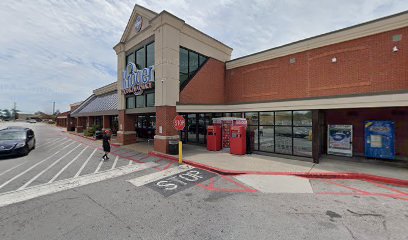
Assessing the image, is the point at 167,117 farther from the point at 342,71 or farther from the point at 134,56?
the point at 342,71

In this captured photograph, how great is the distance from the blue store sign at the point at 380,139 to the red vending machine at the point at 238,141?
6.70 m

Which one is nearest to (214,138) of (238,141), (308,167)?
(238,141)

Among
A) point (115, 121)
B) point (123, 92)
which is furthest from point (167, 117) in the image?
point (115, 121)

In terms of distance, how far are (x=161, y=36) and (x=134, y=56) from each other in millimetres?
4744

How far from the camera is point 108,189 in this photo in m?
5.93

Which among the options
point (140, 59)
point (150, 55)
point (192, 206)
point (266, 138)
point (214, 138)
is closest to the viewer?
point (192, 206)

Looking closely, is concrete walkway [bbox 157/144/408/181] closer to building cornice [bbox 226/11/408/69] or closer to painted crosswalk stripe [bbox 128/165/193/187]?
painted crosswalk stripe [bbox 128/165/193/187]

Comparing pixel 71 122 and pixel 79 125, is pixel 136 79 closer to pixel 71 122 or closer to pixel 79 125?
pixel 79 125

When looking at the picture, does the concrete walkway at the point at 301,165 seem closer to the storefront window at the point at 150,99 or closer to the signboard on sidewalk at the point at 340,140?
the signboard on sidewalk at the point at 340,140

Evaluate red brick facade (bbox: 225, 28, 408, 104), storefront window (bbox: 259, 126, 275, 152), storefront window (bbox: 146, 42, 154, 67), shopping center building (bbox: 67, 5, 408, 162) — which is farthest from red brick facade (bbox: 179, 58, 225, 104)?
storefront window (bbox: 259, 126, 275, 152)

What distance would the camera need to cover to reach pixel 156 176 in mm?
7258

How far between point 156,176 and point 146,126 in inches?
532

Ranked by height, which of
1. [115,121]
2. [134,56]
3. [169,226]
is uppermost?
[134,56]

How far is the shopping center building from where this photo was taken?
893 cm
